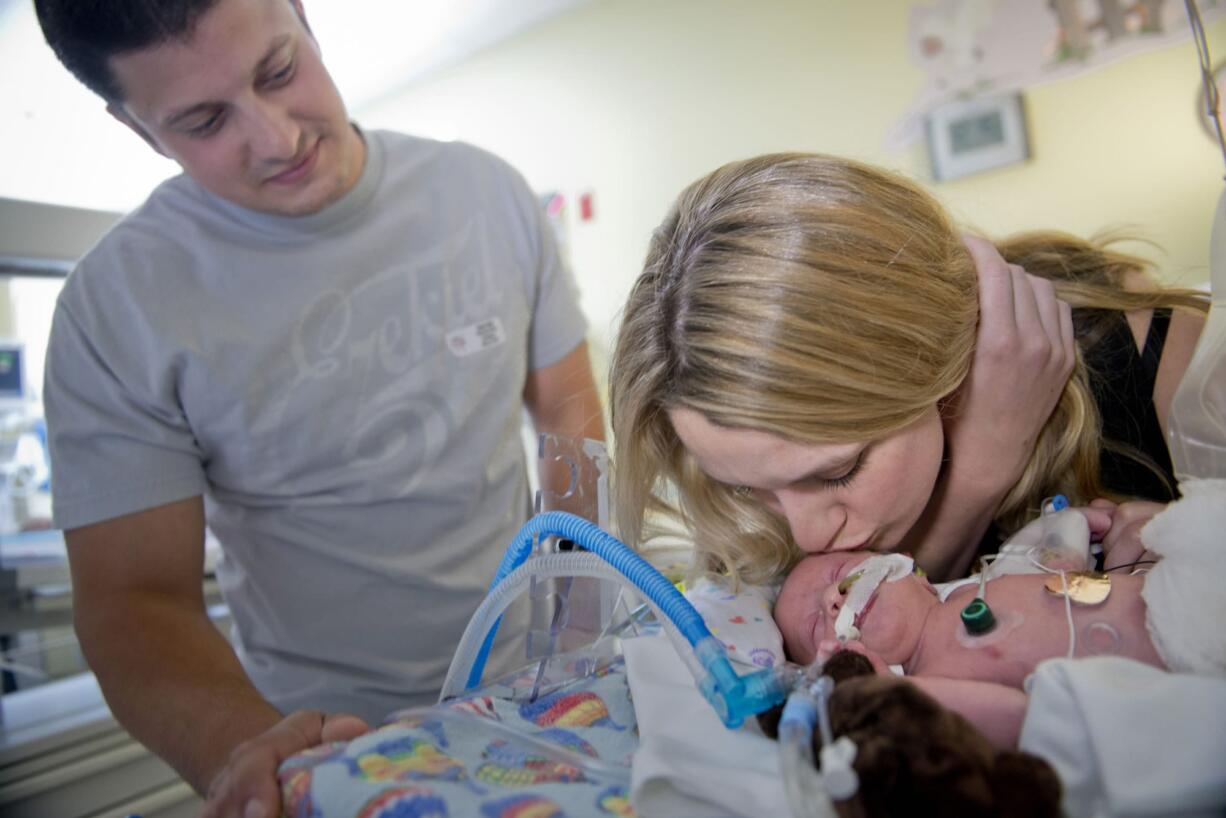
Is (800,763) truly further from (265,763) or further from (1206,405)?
(1206,405)

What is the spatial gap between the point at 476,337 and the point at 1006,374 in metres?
0.81

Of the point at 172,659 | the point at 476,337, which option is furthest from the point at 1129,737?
the point at 476,337

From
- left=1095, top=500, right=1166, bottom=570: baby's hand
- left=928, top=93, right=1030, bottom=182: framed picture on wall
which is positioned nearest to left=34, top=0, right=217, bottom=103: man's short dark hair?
left=1095, top=500, right=1166, bottom=570: baby's hand

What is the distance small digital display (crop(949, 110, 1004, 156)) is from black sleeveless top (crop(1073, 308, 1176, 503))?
5.40 feet

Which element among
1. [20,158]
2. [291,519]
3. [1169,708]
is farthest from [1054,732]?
[20,158]

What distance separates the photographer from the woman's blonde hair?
2.79 ft

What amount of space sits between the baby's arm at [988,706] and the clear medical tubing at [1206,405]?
1.16ft

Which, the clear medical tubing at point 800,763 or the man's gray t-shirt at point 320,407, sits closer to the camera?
the clear medical tubing at point 800,763

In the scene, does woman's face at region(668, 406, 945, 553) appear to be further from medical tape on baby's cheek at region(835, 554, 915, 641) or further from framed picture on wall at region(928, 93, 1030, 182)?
framed picture on wall at region(928, 93, 1030, 182)

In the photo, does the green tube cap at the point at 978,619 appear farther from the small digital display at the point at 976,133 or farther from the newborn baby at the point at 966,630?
the small digital display at the point at 976,133

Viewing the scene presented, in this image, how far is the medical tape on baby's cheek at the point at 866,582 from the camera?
0.97 m

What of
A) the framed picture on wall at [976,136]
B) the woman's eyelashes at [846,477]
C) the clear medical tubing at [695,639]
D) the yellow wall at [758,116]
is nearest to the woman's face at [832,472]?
the woman's eyelashes at [846,477]

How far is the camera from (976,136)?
8.30 ft

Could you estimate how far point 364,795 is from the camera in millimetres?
622
